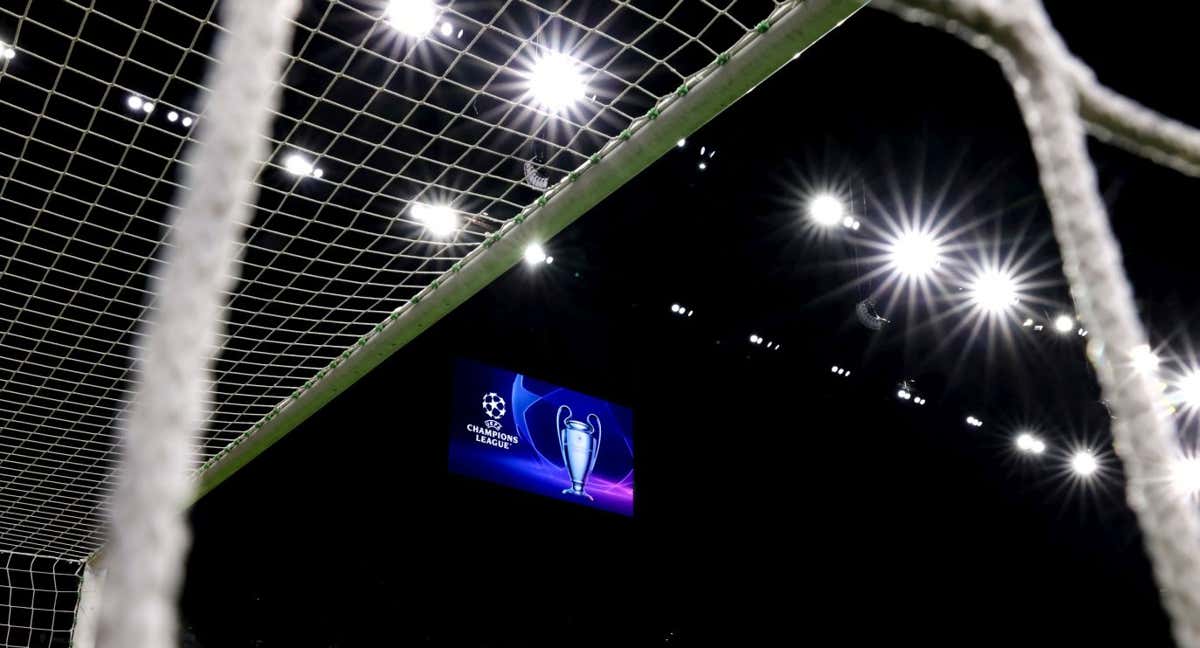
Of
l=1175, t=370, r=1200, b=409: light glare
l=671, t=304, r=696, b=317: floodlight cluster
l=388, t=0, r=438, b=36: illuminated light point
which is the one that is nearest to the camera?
l=388, t=0, r=438, b=36: illuminated light point

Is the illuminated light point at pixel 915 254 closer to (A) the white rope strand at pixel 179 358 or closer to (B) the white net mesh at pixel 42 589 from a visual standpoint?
(B) the white net mesh at pixel 42 589

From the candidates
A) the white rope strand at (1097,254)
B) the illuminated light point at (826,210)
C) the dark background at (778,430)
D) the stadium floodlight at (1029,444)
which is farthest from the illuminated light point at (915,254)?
the white rope strand at (1097,254)

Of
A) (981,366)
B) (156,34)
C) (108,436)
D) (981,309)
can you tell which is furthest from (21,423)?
(981,366)

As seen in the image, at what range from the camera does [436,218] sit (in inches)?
53.6

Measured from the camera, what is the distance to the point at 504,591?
4.02m

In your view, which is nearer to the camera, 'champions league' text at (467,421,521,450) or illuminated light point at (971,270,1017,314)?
illuminated light point at (971,270,1017,314)

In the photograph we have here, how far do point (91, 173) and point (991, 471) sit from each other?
6006 millimetres

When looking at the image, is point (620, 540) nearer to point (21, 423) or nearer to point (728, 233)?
point (728, 233)

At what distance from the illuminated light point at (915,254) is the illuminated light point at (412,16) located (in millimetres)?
2799

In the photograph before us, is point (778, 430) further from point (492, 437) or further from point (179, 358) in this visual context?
point (179, 358)

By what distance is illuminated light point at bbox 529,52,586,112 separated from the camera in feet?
4.14

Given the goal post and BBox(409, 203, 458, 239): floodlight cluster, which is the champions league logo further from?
BBox(409, 203, 458, 239): floodlight cluster

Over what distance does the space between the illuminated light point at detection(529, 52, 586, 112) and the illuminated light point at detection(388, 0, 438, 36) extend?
0.16 meters

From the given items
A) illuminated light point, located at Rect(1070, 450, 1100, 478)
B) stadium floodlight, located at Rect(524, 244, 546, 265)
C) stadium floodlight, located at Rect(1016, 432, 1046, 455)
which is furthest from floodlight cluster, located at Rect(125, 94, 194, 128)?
illuminated light point, located at Rect(1070, 450, 1100, 478)
